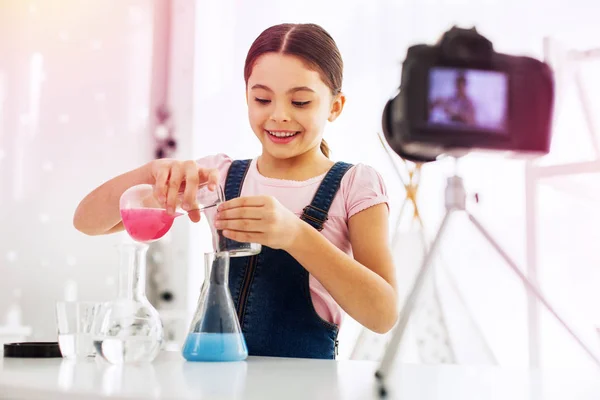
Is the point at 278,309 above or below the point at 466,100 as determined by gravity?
below

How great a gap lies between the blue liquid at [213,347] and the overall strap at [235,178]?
44 cm

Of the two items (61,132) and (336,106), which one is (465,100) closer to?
(336,106)

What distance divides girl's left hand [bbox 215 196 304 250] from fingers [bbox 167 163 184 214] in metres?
0.06

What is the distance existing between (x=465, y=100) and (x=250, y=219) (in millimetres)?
316

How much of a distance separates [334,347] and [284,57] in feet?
1.53

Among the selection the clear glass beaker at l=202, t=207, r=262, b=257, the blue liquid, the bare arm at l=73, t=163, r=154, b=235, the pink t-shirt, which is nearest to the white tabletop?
the blue liquid

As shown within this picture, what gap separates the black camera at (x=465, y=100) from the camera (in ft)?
1.57

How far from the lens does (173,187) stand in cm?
77

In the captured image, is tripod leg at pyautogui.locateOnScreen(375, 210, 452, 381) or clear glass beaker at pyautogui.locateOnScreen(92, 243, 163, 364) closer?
tripod leg at pyautogui.locateOnScreen(375, 210, 452, 381)

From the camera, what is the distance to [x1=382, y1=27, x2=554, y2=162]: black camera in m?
0.48

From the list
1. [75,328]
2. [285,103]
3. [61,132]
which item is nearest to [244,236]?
[75,328]

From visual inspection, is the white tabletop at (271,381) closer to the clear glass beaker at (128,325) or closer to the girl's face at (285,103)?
the clear glass beaker at (128,325)

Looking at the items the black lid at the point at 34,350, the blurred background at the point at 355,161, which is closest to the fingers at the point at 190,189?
the black lid at the point at 34,350

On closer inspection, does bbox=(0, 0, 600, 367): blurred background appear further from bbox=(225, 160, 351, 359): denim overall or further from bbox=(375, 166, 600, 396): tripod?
bbox=(375, 166, 600, 396): tripod
